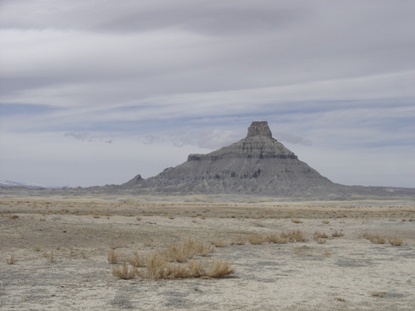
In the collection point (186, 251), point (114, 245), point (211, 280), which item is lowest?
point (211, 280)

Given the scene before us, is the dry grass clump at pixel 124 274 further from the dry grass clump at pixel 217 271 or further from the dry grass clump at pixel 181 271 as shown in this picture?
the dry grass clump at pixel 217 271

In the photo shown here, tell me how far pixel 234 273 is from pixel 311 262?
12.1 ft

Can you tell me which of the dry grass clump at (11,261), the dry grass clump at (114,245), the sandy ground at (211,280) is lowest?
the sandy ground at (211,280)

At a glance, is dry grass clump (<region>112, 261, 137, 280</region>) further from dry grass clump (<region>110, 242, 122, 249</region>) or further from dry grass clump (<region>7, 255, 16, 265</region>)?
dry grass clump (<region>110, 242, 122, 249</region>)

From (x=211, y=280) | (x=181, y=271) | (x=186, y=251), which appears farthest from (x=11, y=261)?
(x=211, y=280)

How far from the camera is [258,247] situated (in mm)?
22375

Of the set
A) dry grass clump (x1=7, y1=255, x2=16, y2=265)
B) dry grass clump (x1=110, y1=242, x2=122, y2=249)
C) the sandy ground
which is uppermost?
dry grass clump (x1=7, y1=255, x2=16, y2=265)

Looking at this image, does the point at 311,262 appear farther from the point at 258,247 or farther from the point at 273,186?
the point at 273,186

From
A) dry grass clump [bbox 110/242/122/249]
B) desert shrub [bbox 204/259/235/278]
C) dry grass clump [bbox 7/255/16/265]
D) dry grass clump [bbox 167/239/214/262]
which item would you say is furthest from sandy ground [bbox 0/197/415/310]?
dry grass clump [bbox 167/239/214/262]

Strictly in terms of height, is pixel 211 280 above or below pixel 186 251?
below

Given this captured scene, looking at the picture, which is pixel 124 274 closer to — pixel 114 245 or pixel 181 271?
pixel 181 271

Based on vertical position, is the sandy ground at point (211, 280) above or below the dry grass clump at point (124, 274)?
below

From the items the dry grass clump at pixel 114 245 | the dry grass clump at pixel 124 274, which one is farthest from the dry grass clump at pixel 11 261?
the dry grass clump at pixel 114 245

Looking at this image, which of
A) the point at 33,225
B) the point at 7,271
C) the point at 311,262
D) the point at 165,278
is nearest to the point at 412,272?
the point at 311,262
